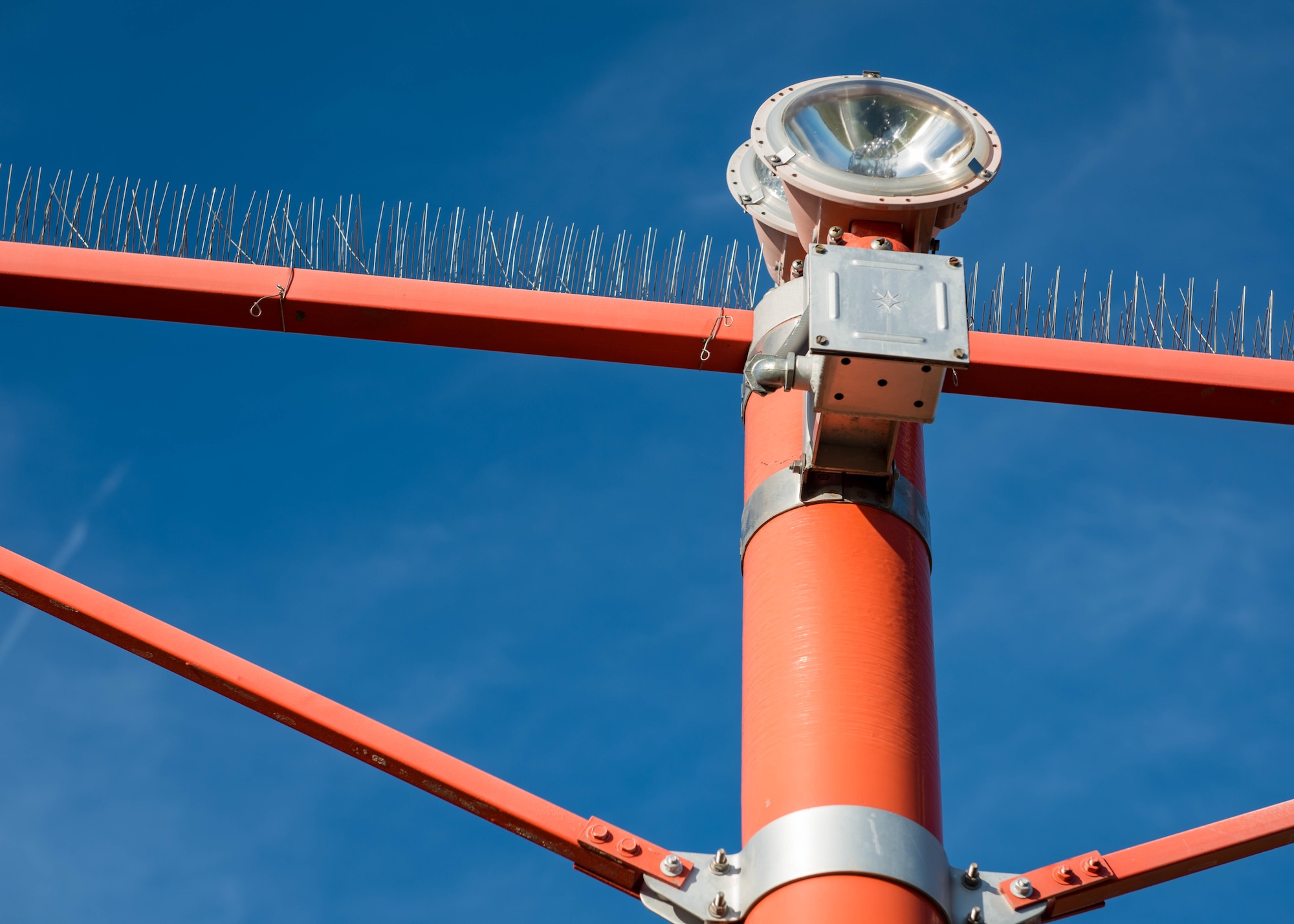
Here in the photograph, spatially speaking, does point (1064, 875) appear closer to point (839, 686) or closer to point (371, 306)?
point (839, 686)

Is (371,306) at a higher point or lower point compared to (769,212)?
lower

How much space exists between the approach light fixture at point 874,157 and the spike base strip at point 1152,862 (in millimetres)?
2287

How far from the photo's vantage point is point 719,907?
5488 millimetres

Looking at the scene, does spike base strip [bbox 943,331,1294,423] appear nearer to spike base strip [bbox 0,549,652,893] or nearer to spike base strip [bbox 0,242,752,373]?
spike base strip [bbox 0,242,752,373]

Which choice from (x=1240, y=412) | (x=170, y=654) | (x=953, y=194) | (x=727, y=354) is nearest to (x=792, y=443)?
(x=727, y=354)

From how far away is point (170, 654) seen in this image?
231 inches

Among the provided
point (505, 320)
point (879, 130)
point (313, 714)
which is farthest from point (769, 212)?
point (313, 714)

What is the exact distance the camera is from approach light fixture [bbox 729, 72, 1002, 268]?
6.57 meters

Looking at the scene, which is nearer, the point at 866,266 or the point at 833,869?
the point at 833,869

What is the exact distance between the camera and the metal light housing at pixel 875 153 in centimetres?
658

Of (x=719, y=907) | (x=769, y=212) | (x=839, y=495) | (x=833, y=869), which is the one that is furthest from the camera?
(x=769, y=212)

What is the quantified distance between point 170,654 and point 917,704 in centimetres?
251

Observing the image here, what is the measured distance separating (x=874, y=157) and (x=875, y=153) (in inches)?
0.8

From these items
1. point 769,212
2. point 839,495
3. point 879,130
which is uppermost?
point 769,212
